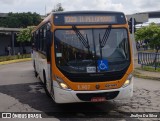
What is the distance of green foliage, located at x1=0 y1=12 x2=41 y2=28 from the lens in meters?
69.2

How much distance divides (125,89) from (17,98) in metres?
4.52

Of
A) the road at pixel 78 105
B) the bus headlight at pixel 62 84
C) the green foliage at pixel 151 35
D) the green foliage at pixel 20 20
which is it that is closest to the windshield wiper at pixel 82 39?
the bus headlight at pixel 62 84

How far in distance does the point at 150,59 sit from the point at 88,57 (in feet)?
43.6

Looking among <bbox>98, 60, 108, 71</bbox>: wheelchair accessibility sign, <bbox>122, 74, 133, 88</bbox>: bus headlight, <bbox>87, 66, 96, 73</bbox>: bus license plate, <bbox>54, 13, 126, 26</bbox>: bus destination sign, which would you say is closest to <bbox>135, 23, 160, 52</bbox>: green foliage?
<bbox>54, 13, 126, 26</bbox>: bus destination sign

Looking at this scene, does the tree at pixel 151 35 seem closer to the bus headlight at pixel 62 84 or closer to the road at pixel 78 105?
the road at pixel 78 105

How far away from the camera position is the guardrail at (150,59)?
20516 millimetres

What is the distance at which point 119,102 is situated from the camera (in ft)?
34.5

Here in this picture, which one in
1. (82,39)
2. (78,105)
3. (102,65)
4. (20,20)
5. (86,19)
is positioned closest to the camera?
(102,65)

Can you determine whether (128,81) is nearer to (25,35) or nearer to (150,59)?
(150,59)

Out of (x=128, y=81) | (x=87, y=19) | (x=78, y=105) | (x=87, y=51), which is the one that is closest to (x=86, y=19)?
(x=87, y=19)

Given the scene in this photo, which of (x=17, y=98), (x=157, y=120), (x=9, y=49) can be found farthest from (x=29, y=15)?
(x=157, y=120)

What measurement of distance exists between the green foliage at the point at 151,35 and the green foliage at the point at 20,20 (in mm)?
46747

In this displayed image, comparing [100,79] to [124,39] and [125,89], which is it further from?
[124,39]

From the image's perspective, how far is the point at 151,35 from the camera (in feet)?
82.7
